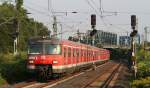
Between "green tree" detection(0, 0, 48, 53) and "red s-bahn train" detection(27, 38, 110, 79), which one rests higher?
"green tree" detection(0, 0, 48, 53)

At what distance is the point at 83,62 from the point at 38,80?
12.4 m

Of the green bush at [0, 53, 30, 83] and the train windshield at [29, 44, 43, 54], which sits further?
the train windshield at [29, 44, 43, 54]

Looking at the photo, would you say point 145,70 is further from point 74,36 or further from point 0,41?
point 0,41

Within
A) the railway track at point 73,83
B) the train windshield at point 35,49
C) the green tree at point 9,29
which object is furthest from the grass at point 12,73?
the green tree at point 9,29

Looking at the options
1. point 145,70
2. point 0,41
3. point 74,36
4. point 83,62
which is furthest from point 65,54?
point 0,41

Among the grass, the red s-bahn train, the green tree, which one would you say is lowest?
the grass

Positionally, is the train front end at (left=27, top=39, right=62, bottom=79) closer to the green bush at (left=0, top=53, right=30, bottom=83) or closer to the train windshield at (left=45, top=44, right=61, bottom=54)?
the train windshield at (left=45, top=44, right=61, bottom=54)

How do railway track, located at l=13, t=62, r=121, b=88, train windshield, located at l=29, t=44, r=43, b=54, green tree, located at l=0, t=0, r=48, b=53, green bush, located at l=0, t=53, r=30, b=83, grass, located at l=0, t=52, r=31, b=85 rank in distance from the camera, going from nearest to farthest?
railway track, located at l=13, t=62, r=121, b=88 < grass, located at l=0, t=52, r=31, b=85 < green bush, located at l=0, t=53, r=30, b=83 < train windshield, located at l=29, t=44, r=43, b=54 < green tree, located at l=0, t=0, r=48, b=53

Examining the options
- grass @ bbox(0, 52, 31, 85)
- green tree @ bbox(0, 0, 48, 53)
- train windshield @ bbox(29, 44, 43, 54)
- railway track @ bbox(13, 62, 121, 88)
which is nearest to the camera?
railway track @ bbox(13, 62, 121, 88)

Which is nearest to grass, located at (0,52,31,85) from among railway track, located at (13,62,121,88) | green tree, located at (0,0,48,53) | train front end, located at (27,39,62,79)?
train front end, located at (27,39,62,79)

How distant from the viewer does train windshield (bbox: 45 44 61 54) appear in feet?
104

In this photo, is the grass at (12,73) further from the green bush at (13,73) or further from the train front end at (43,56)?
the train front end at (43,56)

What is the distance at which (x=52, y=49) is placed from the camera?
31766mm

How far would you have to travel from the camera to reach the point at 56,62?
31328 mm
